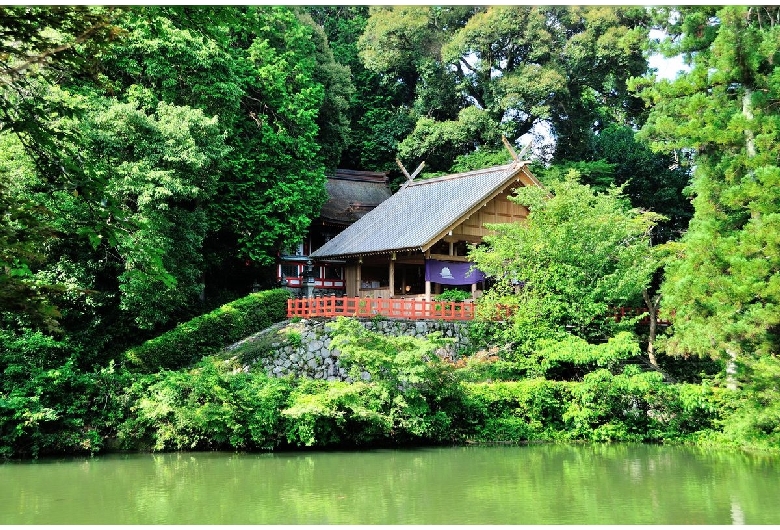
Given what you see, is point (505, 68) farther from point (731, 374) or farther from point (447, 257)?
point (731, 374)

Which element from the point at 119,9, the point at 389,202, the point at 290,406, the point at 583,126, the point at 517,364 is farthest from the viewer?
the point at 583,126

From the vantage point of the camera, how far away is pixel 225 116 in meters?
20.9

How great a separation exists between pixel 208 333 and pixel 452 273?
23.5ft

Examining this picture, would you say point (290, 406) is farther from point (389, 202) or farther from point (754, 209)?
point (389, 202)

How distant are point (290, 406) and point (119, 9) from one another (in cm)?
908

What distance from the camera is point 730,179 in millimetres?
13531

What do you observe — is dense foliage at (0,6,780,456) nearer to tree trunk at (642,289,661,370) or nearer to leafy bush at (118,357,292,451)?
leafy bush at (118,357,292,451)

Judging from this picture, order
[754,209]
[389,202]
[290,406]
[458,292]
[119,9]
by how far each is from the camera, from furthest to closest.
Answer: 1. [389,202]
2. [458,292]
3. [290,406]
4. [754,209]
5. [119,9]

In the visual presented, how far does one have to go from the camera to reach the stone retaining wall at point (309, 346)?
690 inches

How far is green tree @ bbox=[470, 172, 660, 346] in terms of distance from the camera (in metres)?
17.0

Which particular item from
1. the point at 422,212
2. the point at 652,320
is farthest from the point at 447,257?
the point at 652,320

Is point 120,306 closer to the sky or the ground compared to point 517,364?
closer to the sky

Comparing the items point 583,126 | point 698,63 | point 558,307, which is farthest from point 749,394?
point 583,126

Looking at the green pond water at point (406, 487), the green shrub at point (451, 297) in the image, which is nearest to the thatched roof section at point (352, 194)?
the green shrub at point (451, 297)
